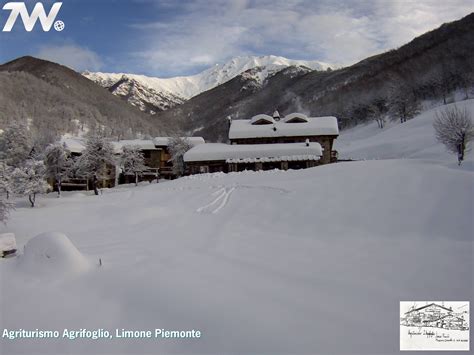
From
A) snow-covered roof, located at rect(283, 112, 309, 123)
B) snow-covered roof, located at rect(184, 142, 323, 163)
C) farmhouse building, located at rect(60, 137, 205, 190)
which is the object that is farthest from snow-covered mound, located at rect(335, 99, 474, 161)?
farmhouse building, located at rect(60, 137, 205, 190)

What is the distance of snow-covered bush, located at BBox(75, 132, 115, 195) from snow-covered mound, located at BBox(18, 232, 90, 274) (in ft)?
95.1

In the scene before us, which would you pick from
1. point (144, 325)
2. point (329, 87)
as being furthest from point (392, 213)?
point (329, 87)

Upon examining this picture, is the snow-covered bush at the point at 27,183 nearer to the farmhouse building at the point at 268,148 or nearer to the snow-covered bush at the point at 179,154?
the farmhouse building at the point at 268,148

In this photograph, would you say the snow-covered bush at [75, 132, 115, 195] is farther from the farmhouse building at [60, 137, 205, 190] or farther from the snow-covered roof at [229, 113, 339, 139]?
the snow-covered roof at [229, 113, 339, 139]

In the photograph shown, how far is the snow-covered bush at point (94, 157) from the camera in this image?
3594 centimetres

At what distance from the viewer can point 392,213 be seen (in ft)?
47.1

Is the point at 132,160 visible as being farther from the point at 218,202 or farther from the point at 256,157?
the point at 218,202

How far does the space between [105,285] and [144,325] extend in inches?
76.6

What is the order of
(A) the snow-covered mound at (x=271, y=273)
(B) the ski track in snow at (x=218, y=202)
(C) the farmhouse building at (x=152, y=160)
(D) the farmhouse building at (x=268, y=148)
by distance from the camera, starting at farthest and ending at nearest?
(C) the farmhouse building at (x=152, y=160)
(D) the farmhouse building at (x=268, y=148)
(B) the ski track in snow at (x=218, y=202)
(A) the snow-covered mound at (x=271, y=273)

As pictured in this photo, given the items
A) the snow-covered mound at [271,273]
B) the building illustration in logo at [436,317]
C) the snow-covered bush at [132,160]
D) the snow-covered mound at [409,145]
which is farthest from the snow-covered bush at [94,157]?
the building illustration in logo at [436,317]

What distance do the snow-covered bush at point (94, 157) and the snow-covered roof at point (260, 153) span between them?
895 centimetres

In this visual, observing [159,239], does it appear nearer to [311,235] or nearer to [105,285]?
[105,285]

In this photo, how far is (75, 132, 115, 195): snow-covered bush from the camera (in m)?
35.9

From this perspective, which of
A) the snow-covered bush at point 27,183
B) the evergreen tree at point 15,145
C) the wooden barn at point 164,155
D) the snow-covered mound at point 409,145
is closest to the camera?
the snow-covered bush at point 27,183
